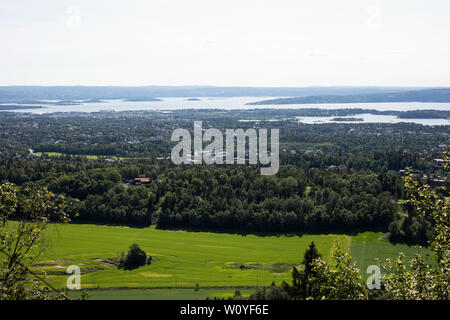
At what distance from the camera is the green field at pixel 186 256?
107 ft

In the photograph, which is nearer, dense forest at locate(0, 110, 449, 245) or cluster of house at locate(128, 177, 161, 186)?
dense forest at locate(0, 110, 449, 245)

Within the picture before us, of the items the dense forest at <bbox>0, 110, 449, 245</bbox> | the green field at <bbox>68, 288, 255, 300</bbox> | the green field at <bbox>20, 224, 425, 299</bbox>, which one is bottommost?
the green field at <bbox>20, 224, 425, 299</bbox>

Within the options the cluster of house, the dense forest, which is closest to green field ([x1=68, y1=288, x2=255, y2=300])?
the dense forest

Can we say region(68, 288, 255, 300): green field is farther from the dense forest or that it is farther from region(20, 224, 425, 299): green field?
the dense forest

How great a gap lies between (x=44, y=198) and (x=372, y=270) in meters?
30.9

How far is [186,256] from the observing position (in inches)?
1547

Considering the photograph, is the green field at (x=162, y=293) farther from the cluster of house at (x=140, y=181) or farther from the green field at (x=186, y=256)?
the cluster of house at (x=140, y=181)

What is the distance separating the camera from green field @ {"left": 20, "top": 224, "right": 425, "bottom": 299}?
107 feet

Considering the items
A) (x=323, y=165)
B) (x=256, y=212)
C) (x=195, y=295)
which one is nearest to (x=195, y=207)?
(x=256, y=212)

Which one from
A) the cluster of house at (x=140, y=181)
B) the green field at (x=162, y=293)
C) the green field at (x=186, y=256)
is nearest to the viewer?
the green field at (x=162, y=293)

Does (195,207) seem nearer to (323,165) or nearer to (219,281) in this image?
(219,281)

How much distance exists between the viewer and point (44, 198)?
30.0 ft

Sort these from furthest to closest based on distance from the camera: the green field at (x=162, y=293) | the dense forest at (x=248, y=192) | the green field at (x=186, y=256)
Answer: the dense forest at (x=248, y=192) → the green field at (x=186, y=256) → the green field at (x=162, y=293)

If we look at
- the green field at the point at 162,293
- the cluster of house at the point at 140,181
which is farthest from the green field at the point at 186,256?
the cluster of house at the point at 140,181
